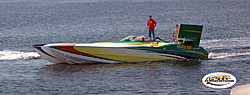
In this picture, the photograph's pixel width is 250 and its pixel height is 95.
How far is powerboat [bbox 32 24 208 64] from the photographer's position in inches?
767

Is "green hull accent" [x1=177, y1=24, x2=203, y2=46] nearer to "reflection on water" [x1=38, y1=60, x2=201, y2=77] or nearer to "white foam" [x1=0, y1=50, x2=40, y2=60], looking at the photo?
"reflection on water" [x1=38, y1=60, x2=201, y2=77]

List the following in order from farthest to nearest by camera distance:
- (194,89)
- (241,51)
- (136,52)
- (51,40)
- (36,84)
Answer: (51,40), (241,51), (136,52), (36,84), (194,89)

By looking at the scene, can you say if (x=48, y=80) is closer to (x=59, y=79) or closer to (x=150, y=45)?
(x=59, y=79)

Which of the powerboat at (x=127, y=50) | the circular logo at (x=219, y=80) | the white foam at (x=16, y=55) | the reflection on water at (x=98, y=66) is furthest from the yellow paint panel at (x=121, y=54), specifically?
the white foam at (x=16, y=55)

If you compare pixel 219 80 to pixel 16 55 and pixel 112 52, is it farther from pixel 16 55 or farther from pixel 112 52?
pixel 16 55

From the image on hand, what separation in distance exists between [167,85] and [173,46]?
5226 millimetres

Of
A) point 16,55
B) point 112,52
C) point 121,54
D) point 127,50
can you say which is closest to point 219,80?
point 127,50

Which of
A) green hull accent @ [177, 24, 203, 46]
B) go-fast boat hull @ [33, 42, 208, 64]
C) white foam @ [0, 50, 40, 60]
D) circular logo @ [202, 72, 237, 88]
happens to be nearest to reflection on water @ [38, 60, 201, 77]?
go-fast boat hull @ [33, 42, 208, 64]

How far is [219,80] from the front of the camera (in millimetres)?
15516

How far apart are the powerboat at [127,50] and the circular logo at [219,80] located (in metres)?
3.57

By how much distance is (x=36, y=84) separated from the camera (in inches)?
638

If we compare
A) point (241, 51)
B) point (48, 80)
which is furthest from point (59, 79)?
point (241, 51)

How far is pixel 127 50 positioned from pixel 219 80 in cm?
616

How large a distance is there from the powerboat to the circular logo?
11.7 feet
